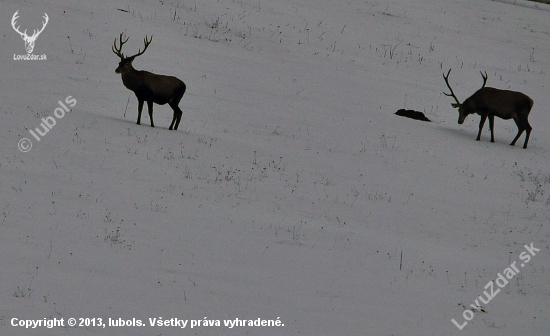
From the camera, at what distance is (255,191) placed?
470 inches

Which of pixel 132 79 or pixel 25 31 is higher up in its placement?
pixel 25 31

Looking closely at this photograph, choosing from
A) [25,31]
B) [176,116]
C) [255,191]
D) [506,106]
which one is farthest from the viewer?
[25,31]

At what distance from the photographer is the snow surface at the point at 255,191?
7.83 meters

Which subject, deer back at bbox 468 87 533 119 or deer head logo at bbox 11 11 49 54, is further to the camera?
deer head logo at bbox 11 11 49 54

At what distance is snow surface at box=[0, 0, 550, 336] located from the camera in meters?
7.83

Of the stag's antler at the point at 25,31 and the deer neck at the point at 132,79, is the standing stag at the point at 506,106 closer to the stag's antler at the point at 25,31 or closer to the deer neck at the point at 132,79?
the deer neck at the point at 132,79

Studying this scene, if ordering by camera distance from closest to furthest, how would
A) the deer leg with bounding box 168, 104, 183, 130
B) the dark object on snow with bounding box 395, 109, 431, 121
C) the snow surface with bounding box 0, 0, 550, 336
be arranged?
the snow surface with bounding box 0, 0, 550, 336 → the deer leg with bounding box 168, 104, 183, 130 → the dark object on snow with bounding box 395, 109, 431, 121

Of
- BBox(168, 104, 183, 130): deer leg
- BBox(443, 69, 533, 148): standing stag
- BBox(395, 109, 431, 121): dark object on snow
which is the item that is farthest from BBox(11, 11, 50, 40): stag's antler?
BBox(443, 69, 533, 148): standing stag

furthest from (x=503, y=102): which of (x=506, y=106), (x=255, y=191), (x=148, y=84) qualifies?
(x=255, y=191)

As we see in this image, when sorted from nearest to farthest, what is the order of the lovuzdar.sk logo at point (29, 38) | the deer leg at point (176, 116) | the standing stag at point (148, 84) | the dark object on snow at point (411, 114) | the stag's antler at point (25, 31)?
the standing stag at point (148, 84), the deer leg at point (176, 116), the lovuzdar.sk logo at point (29, 38), the stag's antler at point (25, 31), the dark object on snow at point (411, 114)

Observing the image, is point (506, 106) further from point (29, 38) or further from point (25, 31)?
point (25, 31)

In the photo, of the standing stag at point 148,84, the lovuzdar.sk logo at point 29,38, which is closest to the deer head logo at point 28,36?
the lovuzdar.sk logo at point 29,38

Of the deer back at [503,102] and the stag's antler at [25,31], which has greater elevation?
the stag's antler at [25,31]

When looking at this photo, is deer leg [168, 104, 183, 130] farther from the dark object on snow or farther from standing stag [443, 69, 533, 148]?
standing stag [443, 69, 533, 148]
